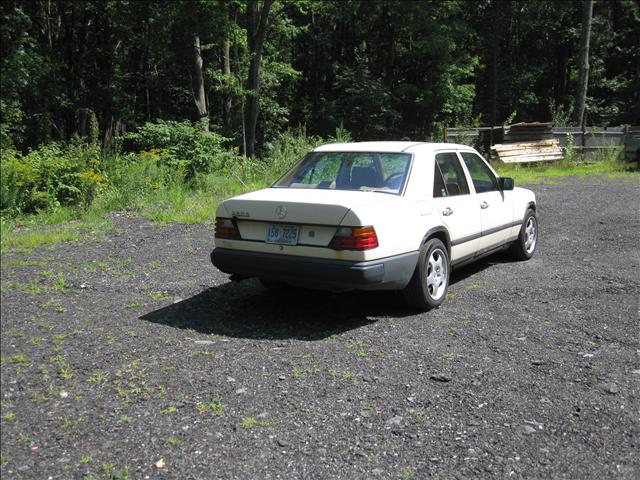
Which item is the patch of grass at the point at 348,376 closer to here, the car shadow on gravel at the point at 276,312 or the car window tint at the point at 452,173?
the car shadow on gravel at the point at 276,312

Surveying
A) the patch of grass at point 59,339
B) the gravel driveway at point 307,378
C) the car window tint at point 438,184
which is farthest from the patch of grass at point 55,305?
the car window tint at point 438,184

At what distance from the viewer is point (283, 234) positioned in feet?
17.8

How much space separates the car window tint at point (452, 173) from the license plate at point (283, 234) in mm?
1939

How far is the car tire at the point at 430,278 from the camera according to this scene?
5.64 meters

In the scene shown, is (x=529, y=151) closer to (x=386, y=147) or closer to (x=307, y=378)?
(x=386, y=147)

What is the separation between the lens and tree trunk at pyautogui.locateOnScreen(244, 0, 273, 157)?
85.5ft

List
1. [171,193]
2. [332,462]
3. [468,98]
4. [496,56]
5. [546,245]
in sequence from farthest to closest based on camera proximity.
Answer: [496,56]
[468,98]
[171,193]
[546,245]
[332,462]

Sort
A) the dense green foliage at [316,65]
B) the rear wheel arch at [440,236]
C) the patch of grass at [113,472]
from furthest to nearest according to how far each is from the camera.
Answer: the dense green foliage at [316,65] < the rear wheel arch at [440,236] < the patch of grass at [113,472]

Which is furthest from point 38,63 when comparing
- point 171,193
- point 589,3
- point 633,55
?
point 633,55

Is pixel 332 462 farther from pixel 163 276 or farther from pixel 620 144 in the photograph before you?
pixel 620 144

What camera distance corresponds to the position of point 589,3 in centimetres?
2984

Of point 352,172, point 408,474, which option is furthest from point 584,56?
point 408,474

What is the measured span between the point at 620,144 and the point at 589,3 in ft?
32.2

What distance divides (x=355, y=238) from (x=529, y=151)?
761 inches
